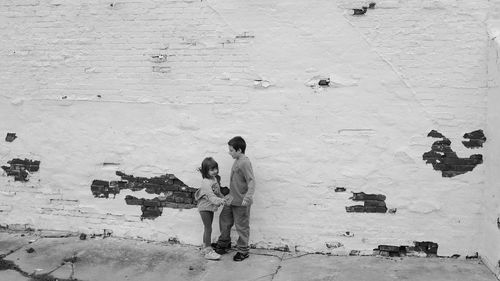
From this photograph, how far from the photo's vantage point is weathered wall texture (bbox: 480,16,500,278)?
4941 mm

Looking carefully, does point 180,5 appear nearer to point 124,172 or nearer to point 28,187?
point 124,172

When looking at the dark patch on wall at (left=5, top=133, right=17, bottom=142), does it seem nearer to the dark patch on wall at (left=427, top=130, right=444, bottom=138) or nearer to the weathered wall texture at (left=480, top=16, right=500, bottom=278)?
the dark patch on wall at (left=427, top=130, right=444, bottom=138)

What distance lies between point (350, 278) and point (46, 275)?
11.0ft

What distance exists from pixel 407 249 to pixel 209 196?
2343 millimetres

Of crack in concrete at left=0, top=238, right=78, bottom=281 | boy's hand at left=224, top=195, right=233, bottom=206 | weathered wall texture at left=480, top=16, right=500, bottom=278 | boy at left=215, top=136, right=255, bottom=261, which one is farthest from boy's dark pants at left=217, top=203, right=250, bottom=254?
weathered wall texture at left=480, top=16, right=500, bottom=278

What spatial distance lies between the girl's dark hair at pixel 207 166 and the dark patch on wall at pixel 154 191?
1.38 ft

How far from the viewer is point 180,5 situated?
582cm

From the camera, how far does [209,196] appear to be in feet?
18.3

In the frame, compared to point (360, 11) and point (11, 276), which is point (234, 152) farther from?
point (11, 276)

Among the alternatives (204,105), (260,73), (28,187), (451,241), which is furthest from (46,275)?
(451,241)

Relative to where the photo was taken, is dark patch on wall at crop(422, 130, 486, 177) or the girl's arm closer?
dark patch on wall at crop(422, 130, 486, 177)

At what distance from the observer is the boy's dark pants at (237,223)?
18.5 feet

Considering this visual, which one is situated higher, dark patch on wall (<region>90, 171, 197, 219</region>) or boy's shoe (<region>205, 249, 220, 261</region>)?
dark patch on wall (<region>90, 171, 197, 219</region>)

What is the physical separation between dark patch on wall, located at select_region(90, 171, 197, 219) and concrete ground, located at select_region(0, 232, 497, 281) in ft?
1.59
